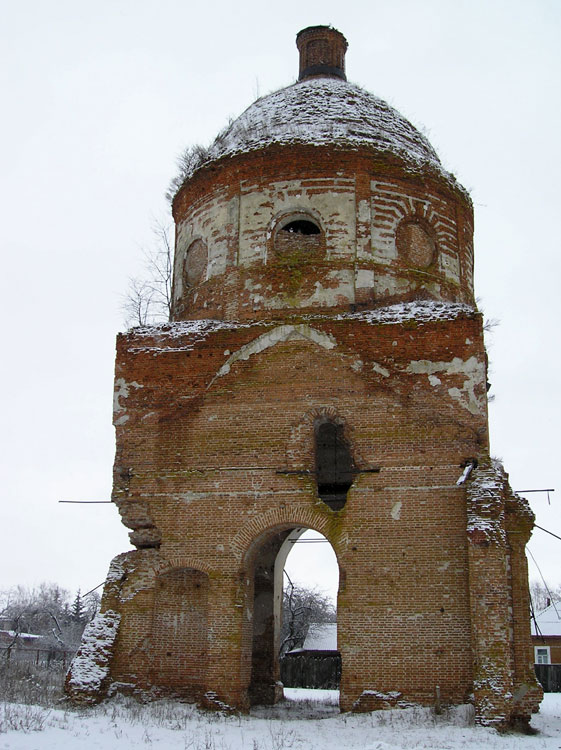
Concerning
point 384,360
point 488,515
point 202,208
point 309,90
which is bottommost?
point 488,515

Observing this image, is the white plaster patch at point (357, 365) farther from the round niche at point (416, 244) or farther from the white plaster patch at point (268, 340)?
the round niche at point (416, 244)

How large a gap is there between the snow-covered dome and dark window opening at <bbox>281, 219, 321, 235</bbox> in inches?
54.2

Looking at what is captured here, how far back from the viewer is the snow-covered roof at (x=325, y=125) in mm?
14609

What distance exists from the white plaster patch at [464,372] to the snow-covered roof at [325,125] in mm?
4094

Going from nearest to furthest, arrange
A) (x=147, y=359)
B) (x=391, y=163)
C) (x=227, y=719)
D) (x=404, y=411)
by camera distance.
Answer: (x=227, y=719) → (x=404, y=411) → (x=147, y=359) → (x=391, y=163)

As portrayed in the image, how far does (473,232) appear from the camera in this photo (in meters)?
15.9

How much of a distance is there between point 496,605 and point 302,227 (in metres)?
7.06

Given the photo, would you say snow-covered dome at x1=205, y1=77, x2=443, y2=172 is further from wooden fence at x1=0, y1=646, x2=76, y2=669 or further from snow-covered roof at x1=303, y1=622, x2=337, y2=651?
wooden fence at x1=0, y1=646, x2=76, y2=669

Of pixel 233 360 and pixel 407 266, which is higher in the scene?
pixel 407 266

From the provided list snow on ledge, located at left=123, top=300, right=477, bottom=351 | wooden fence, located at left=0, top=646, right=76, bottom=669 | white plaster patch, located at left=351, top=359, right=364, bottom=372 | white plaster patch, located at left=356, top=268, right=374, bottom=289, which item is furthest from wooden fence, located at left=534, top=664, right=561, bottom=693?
white plaster patch, located at left=356, top=268, right=374, bottom=289

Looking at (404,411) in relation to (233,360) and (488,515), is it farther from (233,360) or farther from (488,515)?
(233,360)

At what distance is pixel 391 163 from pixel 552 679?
17.1 m

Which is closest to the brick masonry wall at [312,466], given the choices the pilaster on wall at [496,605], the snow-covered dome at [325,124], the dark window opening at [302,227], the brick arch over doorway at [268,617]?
the pilaster on wall at [496,605]

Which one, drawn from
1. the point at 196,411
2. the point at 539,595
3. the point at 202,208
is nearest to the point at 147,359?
the point at 196,411
